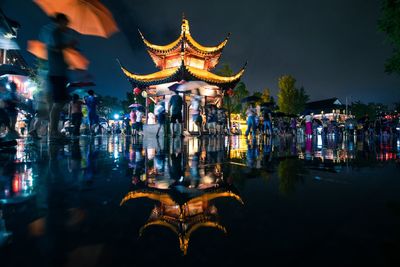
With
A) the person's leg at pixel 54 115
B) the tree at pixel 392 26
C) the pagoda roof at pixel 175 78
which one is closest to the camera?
the person's leg at pixel 54 115

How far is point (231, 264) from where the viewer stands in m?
0.62

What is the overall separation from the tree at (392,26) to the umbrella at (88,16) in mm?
12354

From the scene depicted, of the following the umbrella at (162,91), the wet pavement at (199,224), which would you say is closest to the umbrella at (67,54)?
the wet pavement at (199,224)

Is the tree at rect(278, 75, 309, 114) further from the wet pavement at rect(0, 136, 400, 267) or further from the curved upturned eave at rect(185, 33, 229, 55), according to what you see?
the wet pavement at rect(0, 136, 400, 267)

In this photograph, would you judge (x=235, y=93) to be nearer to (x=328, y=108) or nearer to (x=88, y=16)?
(x=88, y=16)

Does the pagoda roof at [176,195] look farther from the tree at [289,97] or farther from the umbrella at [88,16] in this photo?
the tree at [289,97]

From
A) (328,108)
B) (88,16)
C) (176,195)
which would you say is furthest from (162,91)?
(328,108)

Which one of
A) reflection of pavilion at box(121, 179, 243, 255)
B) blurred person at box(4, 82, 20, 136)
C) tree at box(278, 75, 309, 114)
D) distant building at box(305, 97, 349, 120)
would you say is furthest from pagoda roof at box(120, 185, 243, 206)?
distant building at box(305, 97, 349, 120)

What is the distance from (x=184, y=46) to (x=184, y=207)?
24413 mm

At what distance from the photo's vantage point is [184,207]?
1.13m

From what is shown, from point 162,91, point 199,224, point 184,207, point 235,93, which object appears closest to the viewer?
point 199,224

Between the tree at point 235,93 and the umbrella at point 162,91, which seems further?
the tree at point 235,93

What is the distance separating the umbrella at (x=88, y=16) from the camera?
20.2ft

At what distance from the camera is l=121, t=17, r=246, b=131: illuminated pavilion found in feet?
77.3
